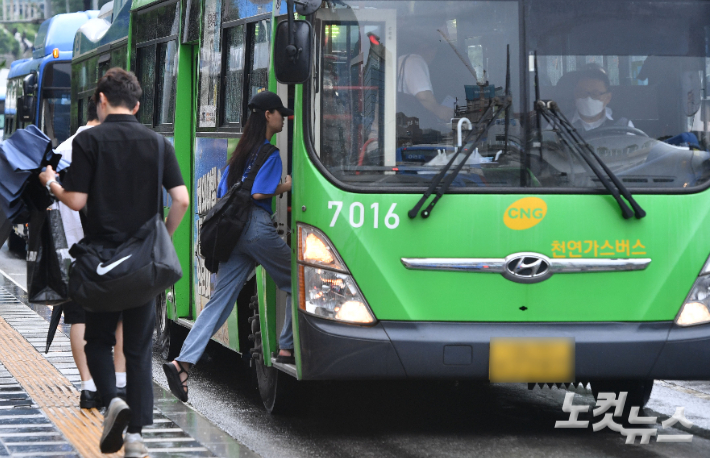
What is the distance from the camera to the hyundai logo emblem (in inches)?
241

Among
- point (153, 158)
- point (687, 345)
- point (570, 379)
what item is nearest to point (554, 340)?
point (570, 379)

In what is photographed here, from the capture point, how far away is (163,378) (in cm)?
890

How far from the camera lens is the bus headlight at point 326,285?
20.1ft

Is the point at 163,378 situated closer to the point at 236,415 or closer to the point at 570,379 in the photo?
the point at 236,415

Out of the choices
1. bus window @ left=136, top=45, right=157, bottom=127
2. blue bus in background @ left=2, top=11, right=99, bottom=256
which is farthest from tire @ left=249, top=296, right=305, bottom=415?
blue bus in background @ left=2, top=11, right=99, bottom=256

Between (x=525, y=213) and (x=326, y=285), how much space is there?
3.43 feet

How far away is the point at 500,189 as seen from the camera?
616 centimetres

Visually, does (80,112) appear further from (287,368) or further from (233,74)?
(287,368)

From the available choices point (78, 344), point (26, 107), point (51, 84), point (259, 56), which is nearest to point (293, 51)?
point (259, 56)

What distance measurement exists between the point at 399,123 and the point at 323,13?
0.69 meters

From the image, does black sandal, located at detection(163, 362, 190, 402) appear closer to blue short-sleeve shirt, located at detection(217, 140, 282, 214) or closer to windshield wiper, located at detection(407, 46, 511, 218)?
blue short-sleeve shirt, located at detection(217, 140, 282, 214)

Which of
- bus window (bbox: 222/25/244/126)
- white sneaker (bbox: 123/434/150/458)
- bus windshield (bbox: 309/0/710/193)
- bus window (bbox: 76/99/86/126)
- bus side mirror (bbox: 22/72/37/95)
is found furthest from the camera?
bus side mirror (bbox: 22/72/37/95)

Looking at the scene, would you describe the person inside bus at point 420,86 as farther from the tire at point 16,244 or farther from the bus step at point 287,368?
the tire at point 16,244

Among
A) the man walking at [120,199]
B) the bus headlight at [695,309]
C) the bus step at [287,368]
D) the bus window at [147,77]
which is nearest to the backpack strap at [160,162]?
the man walking at [120,199]
